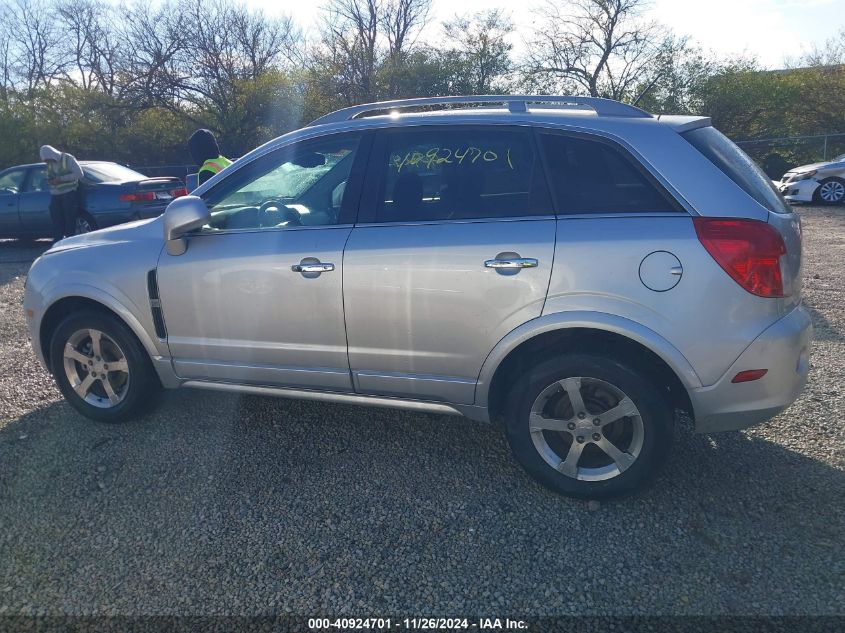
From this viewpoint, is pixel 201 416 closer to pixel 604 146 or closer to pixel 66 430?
pixel 66 430

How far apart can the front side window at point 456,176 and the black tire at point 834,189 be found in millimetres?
13795

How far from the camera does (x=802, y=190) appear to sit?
1422 cm

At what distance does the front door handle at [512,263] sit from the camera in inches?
116

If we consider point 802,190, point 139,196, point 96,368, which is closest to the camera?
point 96,368

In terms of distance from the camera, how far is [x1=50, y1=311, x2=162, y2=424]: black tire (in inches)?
154

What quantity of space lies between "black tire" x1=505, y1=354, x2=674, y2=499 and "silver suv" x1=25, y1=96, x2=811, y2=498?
0.03 ft

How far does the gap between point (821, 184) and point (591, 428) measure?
45.9 ft

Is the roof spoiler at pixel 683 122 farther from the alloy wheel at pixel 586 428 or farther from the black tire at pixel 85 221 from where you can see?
the black tire at pixel 85 221

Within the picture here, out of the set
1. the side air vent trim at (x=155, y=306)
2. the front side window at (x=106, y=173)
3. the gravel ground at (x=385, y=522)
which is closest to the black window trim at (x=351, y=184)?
the side air vent trim at (x=155, y=306)

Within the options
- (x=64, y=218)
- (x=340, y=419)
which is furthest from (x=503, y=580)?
(x=64, y=218)

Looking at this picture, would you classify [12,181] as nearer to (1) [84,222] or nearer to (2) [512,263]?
(1) [84,222]

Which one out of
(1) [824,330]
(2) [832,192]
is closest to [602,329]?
(1) [824,330]

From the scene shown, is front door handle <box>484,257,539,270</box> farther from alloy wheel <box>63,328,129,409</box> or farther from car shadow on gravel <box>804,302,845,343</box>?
car shadow on gravel <box>804,302,845,343</box>

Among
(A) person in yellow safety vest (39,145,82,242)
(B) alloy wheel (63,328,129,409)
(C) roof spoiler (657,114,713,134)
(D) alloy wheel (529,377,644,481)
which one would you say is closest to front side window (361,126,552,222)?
(C) roof spoiler (657,114,713,134)
